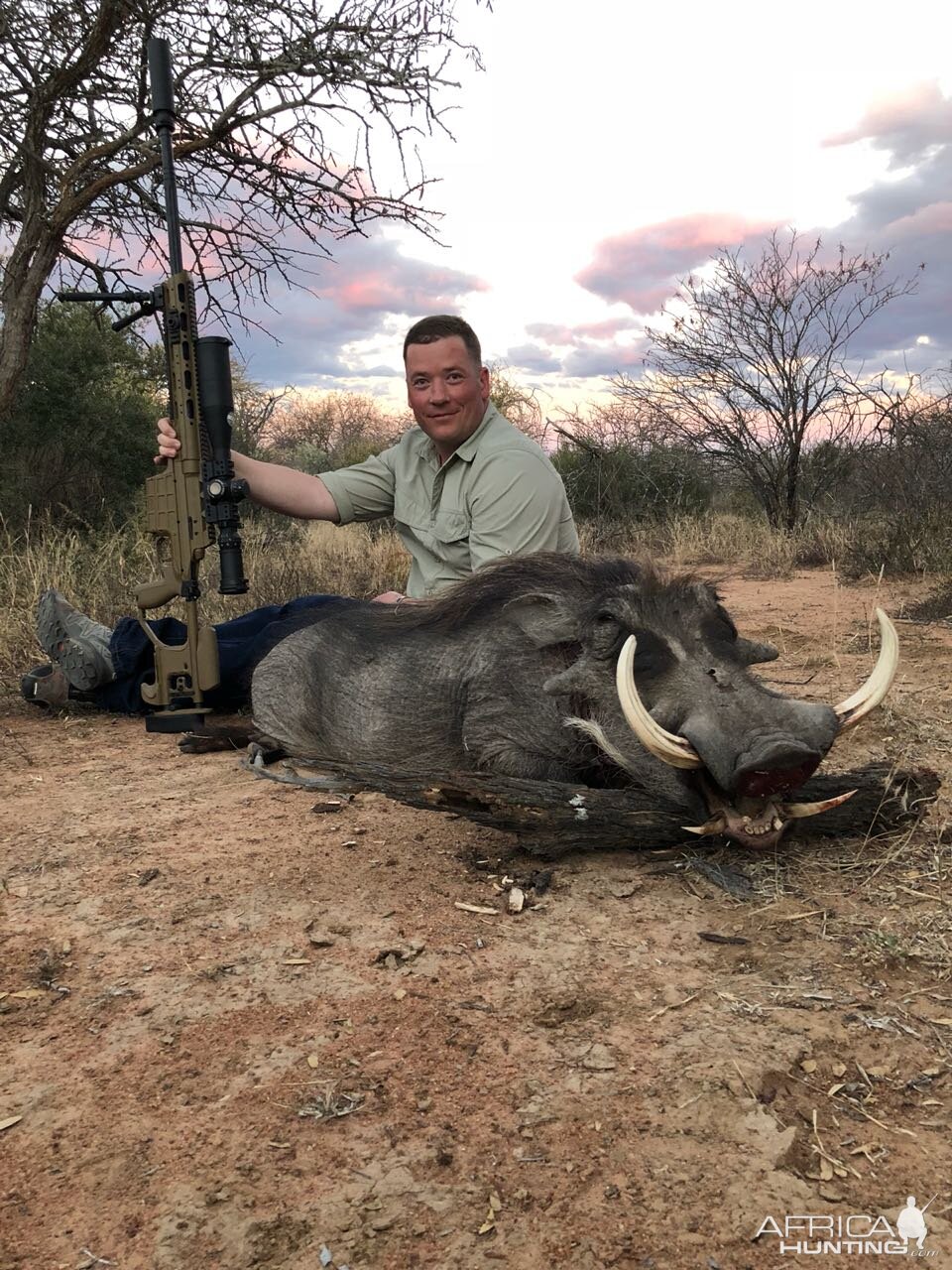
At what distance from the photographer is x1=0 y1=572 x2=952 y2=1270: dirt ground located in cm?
125

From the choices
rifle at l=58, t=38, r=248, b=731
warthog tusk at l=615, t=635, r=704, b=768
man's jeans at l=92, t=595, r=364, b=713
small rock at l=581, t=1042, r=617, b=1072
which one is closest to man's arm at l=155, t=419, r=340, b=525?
rifle at l=58, t=38, r=248, b=731

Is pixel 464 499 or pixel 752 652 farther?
pixel 464 499

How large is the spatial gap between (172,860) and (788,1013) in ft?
5.28

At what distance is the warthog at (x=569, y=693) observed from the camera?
2.12 meters

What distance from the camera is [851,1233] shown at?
3.95ft

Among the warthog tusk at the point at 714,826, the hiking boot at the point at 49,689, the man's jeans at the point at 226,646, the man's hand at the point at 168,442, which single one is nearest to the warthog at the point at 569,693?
the warthog tusk at the point at 714,826

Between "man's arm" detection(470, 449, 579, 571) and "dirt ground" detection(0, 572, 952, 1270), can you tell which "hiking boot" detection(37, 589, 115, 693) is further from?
"man's arm" detection(470, 449, 579, 571)

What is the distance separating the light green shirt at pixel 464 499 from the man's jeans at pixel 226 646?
417mm

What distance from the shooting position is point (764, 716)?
2.12 meters

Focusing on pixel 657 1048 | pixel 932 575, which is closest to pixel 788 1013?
pixel 657 1048

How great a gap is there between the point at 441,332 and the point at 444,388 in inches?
9.5

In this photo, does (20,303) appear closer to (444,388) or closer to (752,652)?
(444,388)

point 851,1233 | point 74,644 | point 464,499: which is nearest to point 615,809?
point 851,1233

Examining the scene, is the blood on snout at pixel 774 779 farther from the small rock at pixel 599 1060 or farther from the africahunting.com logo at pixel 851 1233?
the africahunting.com logo at pixel 851 1233
